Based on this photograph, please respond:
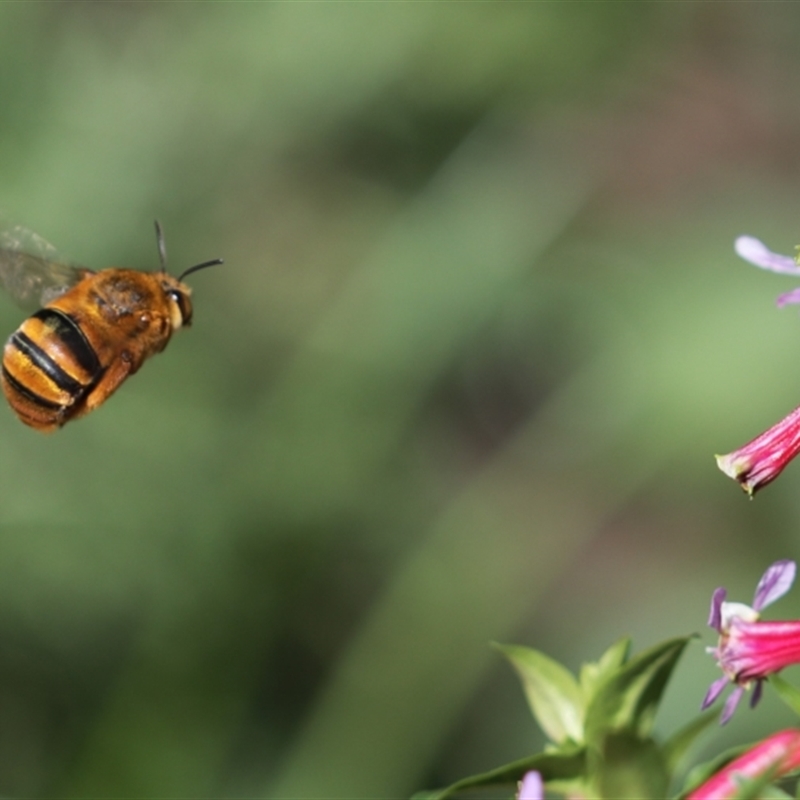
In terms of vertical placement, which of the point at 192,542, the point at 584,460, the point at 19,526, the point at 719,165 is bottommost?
the point at 19,526

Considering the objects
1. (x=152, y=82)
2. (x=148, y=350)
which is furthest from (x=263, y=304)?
(x=148, y=350)

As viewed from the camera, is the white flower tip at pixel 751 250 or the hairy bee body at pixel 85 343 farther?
the hairy bee body at pixel 85 343

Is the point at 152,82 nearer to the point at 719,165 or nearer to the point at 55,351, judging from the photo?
the point at 55,351

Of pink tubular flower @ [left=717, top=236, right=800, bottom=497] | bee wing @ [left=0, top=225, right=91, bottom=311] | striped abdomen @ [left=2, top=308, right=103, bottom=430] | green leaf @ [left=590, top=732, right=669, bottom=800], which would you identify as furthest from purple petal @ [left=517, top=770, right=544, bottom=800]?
bee wing @ [left=0, top=225, right=91, bottom=311]

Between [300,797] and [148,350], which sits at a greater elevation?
[148,350]

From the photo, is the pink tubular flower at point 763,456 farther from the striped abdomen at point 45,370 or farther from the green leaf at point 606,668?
the striped abdomen at point 45,370

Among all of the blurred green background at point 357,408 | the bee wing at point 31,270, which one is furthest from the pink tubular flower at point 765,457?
the blurred green background at point 357,408

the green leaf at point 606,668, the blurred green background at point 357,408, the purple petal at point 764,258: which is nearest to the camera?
the green leaf at point 606,668
